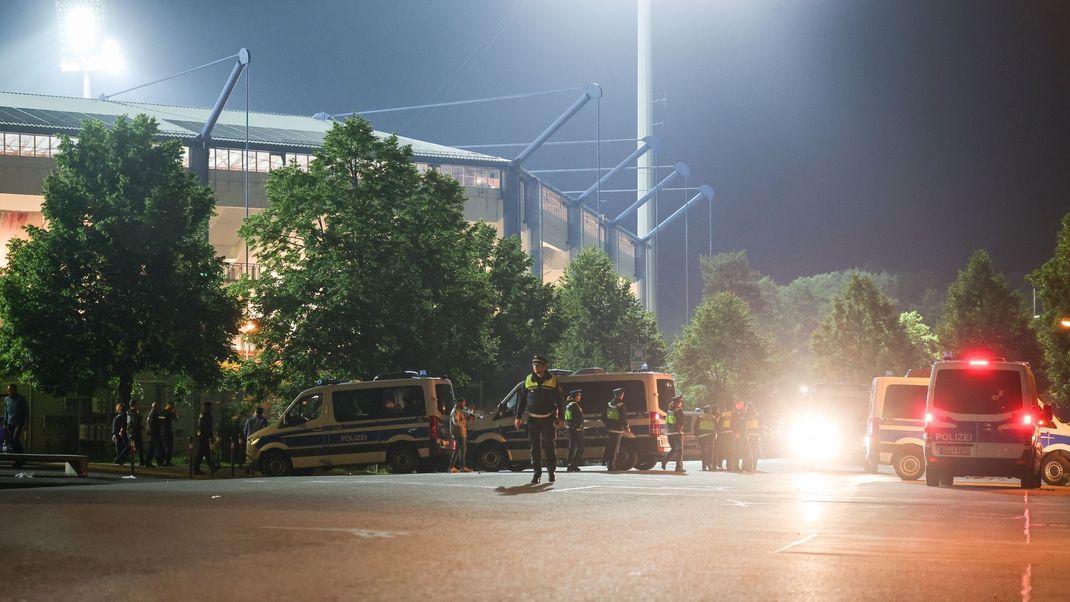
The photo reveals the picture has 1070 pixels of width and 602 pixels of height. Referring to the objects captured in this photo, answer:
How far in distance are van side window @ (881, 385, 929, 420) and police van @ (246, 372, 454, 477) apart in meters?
9.25

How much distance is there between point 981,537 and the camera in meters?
10.1

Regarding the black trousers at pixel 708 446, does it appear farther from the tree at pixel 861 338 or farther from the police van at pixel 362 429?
the tree at pixel 861 338

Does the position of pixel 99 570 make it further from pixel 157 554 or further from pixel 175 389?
pixel 175 389

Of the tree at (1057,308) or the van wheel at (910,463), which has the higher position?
the tree at (1057,308)

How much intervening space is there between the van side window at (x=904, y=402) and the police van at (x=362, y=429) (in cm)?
925

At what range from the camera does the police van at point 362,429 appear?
28.1 meters

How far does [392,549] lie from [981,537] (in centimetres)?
468

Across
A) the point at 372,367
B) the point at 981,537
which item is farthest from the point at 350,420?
the point at 981,537

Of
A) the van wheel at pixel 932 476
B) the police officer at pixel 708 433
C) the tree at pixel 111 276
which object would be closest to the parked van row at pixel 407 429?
the police officer at pixel 708 433

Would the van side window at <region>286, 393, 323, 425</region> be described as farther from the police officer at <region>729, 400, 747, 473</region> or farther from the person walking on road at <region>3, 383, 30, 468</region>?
the police officer at <region>729, 400, 747, 473</region>

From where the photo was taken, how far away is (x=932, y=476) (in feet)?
70.2

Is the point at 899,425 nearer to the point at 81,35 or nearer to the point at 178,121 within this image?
the point at 178,121

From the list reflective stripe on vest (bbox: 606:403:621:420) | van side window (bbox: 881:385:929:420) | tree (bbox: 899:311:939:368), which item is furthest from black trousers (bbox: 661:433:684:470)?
tree (bbox: 899:311:939:368)

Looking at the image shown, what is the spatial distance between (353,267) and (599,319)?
39.1 m
